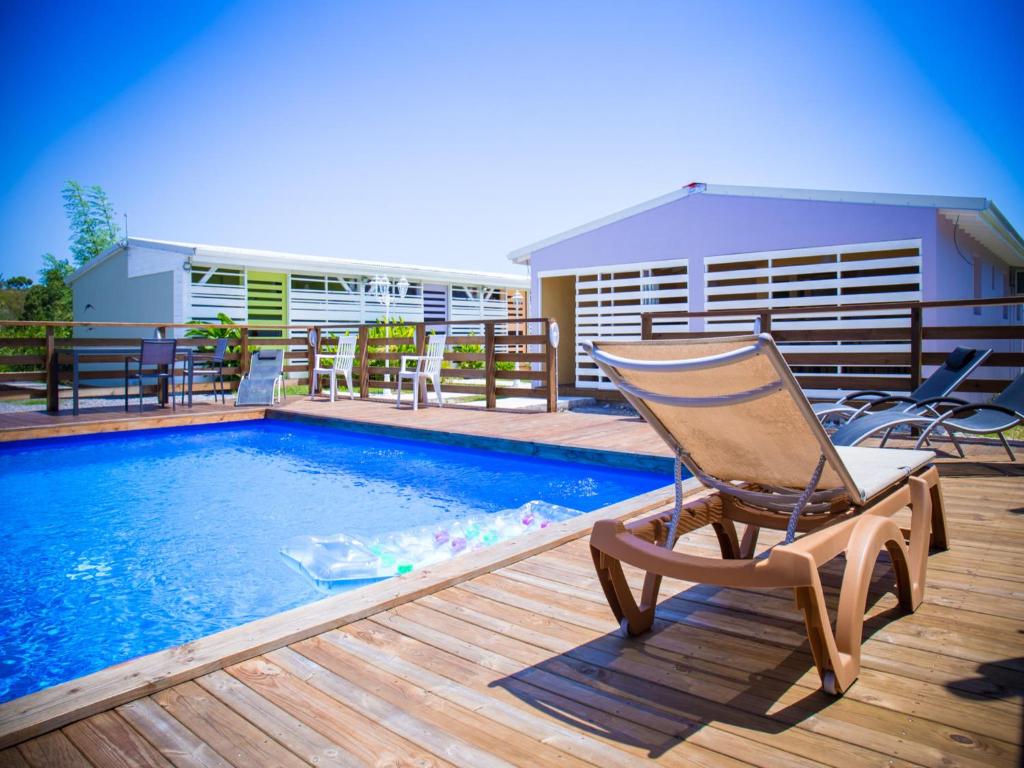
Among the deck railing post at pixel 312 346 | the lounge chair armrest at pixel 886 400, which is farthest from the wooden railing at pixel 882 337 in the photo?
the deck railing post at pixel 312 346

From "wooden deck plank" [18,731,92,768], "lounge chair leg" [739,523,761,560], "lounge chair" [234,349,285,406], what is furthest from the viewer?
"lounge chair" [234,349,285,406]

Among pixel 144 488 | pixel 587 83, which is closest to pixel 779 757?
pixel 144 488

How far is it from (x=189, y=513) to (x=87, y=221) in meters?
41.3

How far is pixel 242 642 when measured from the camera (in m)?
2.14

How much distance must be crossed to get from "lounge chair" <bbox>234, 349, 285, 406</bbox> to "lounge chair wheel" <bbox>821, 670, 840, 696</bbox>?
9.88 meters

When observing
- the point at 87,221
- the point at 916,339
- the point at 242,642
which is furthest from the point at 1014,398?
the point at 87,221

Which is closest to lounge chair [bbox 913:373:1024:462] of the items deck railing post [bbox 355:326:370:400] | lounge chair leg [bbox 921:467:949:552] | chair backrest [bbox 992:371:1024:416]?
chair backrest [bbox 992:371:1024:416]

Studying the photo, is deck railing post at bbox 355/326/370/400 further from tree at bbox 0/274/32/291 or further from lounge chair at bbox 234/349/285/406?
tree at bbox 0/274/32/291

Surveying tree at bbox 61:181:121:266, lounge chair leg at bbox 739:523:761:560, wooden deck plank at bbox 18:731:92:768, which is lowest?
wooden deck plank at bbox 18:731:92:768

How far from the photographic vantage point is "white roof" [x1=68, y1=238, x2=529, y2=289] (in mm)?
15094

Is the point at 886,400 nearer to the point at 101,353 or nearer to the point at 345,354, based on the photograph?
the point at 345,354

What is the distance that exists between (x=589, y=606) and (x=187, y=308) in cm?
1504

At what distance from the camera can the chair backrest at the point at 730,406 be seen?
5.89ft

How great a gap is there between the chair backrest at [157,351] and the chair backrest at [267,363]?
4.81 feet
